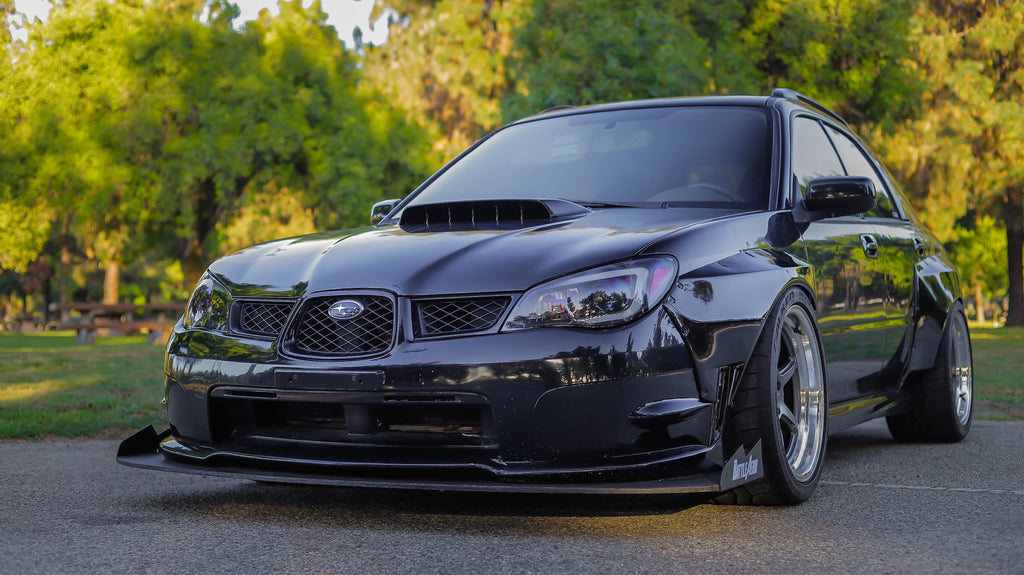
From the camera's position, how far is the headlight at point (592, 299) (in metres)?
3.67

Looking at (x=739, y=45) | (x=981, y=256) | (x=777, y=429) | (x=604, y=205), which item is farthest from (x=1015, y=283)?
(x=777, y=429)

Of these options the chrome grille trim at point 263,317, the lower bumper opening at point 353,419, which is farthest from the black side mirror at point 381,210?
the lower bumper opening at point 353,419

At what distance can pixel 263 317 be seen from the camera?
4129 mm

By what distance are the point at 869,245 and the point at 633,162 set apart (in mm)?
1295

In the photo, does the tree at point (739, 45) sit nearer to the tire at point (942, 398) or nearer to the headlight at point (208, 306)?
the tire at point (942, 398)

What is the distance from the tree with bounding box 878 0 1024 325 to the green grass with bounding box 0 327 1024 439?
46.0 ft

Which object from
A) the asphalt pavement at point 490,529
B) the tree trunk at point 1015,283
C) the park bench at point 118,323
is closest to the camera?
the asphalt pavement at point 490,529

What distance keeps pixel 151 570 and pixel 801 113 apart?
363 cm

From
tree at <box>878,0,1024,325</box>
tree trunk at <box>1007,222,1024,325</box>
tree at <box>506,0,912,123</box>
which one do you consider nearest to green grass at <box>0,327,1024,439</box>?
tree at <box>506,0,912,123</box>

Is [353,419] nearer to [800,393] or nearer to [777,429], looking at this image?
[777,429]

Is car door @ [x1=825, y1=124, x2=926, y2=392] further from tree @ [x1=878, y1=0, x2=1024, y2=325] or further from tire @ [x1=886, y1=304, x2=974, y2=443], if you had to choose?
tree @ [x1=878, y1=0, x2=1024, y2=325]

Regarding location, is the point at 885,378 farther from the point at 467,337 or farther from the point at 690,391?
the point at 467,337

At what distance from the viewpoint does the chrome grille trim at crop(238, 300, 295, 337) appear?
13.3ft

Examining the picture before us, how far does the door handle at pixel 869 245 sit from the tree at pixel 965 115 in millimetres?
24781
